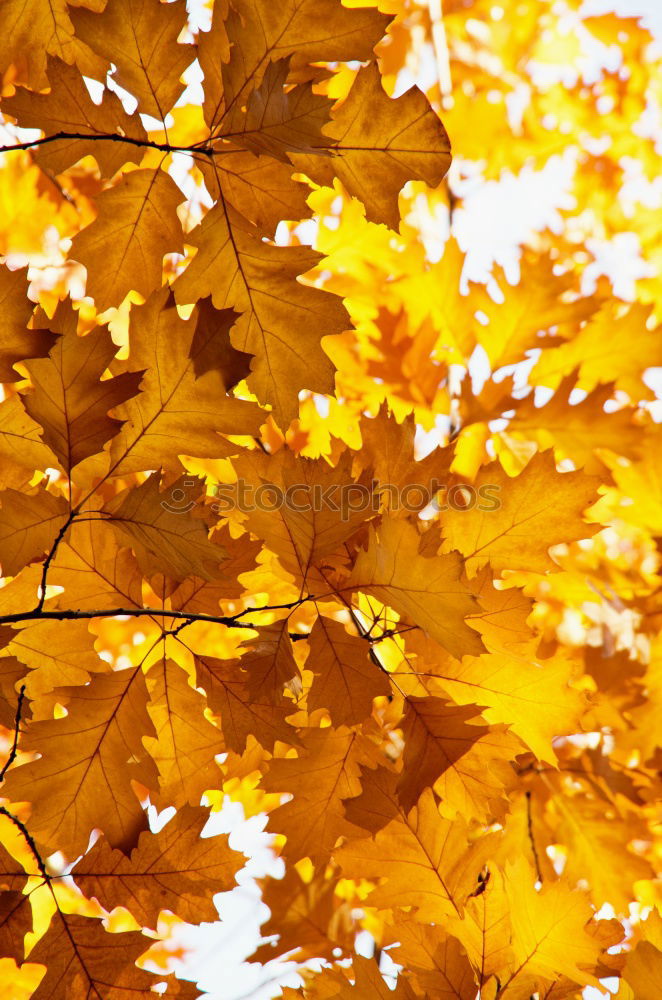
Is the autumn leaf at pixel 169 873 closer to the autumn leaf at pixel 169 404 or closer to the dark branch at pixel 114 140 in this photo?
the autumn leaf at pixel 169 404

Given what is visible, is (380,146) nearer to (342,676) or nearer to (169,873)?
(342,676)

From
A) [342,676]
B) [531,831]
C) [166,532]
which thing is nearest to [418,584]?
[342,676]

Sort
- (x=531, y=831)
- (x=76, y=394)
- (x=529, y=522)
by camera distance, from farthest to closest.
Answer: (x=531, y=831) < (x=529, y=522) < (x=76, y=394)

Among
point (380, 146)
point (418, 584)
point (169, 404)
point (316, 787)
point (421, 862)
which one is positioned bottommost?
point (421, 862)

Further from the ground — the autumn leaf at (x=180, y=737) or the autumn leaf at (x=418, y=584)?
the autumn leaf at (x=418, y=584)

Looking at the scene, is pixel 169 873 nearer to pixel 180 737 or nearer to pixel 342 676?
pixel 180 737

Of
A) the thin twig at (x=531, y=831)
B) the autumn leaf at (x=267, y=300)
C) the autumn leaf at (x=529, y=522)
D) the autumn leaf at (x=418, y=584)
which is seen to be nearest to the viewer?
the autumn leaf at (x=418, y=584)

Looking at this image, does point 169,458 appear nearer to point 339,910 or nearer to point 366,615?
point 366,615

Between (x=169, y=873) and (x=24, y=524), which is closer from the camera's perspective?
(x=24, y=524)

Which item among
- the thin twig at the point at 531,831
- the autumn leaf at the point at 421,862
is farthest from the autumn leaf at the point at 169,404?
the thin twig at the point at 531,831

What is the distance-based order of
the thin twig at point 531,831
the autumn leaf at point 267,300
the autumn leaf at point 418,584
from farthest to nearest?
1. the thin twig at point 531,831
2. the autumn leaf at point 267,300
3. the autumn leaf at point 418,584

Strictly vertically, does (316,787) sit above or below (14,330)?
below

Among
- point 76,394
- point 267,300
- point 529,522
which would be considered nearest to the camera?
point 76,394

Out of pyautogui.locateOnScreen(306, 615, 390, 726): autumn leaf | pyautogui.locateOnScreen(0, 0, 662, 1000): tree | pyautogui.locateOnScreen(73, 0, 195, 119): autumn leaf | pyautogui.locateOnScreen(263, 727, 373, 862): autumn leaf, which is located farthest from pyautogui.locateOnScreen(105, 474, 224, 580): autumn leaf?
pyautogui.locateOnScreen(73, 0, 195, 119): autumn leaf
